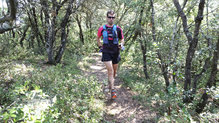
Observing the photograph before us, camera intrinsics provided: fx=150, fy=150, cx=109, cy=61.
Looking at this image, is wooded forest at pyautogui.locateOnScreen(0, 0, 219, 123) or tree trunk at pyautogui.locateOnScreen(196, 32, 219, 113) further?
tree trunk at pyautogui.locateOnScreen(196, 32, 219, 113)

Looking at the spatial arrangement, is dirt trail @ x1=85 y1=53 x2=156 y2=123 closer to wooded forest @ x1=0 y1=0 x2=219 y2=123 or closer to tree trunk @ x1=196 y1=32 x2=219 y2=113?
wooded forest @ x1=0 y1=0 x2=219 y2=123

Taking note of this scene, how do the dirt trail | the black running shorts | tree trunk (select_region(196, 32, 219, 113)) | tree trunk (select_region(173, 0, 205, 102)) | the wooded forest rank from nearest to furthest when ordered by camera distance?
the wooded forest < the dirt trail < the black running shorts < tree trunk (select_region(173, 0, 205, 102)) < tree trunk (select_region(196, 32, 219, 113))

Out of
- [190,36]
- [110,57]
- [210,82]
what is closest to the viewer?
[110,57]

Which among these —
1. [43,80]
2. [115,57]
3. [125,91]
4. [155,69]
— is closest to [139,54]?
[155,69]

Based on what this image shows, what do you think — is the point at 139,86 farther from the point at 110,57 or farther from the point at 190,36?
the point at 190,36

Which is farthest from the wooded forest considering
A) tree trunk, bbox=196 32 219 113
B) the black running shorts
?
the black running shorts

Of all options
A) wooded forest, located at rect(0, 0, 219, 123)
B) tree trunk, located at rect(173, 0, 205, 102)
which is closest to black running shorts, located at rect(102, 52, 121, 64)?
wooded forest, located at rect(0, 0, 219, 123)

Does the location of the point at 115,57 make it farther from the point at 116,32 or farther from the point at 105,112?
the point at 105,112

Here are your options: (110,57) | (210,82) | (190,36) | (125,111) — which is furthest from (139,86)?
(190,36)

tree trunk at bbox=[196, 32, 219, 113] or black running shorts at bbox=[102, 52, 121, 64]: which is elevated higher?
black running shorts at bbox=[102, 52, 121, 64]

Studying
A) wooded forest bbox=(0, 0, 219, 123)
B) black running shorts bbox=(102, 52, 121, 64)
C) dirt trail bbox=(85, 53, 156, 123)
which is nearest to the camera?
wooded forest bbox=(0, 0, 219, 123)

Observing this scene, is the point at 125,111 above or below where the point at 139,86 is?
below

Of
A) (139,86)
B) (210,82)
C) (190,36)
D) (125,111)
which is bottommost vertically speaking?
(125,111)

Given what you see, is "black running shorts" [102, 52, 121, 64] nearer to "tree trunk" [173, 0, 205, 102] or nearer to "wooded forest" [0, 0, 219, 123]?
"wooded forest" [0, 0, 219, 123]
